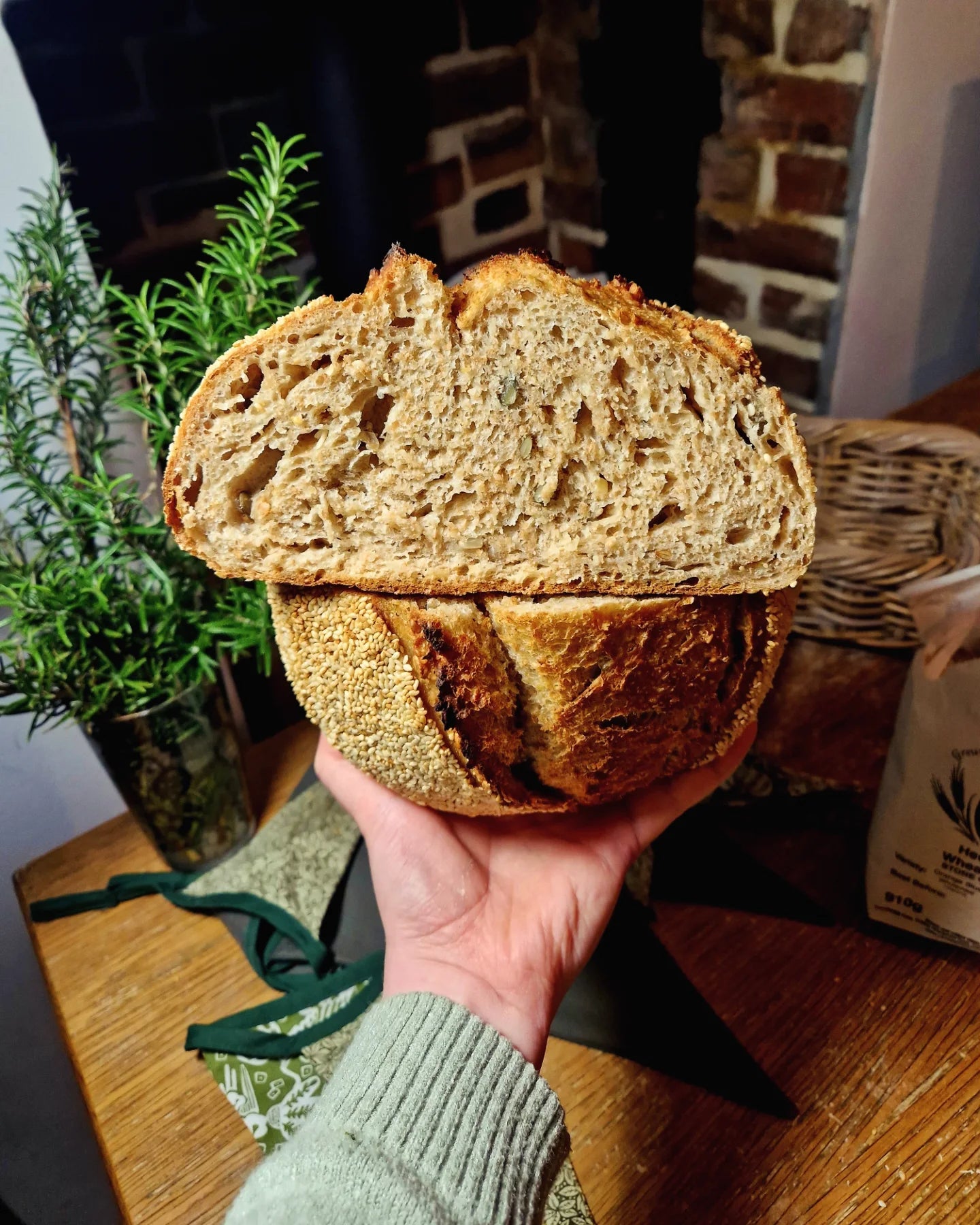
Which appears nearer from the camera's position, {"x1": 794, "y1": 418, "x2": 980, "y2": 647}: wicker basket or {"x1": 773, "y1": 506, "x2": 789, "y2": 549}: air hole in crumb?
{"x1": 773, "y1": 506, "x2": 789, "y2": 549}: air hole in crumb

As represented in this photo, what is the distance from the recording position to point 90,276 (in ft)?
3.65

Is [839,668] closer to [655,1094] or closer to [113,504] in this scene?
[655,1094]

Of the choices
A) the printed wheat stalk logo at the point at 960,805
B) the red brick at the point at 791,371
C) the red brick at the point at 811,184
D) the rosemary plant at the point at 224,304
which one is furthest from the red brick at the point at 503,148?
the printed wheat stalk logo at the point at 960,805

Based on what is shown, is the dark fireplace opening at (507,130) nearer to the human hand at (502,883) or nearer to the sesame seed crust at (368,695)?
the sesame seed crust at (368,695)

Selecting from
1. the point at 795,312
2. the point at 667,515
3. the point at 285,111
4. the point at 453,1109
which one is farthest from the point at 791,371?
the point at 453,1109

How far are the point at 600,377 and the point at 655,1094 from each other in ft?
2.30

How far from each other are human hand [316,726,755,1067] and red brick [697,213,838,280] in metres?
0.96

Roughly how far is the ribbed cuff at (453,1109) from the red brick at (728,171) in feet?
4.59

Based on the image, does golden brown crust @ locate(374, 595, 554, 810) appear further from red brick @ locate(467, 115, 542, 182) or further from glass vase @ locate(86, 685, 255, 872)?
red brick @ locate(467, 115, 542, 182)

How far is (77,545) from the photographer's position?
1.00 metres

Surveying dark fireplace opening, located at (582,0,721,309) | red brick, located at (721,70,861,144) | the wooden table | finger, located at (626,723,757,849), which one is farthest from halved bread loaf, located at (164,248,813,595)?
dark fireplace opening, located at (582,0,721,309)

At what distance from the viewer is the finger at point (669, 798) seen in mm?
938

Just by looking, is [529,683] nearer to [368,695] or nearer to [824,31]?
[368,695]

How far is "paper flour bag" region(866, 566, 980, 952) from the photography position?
2.84ft
